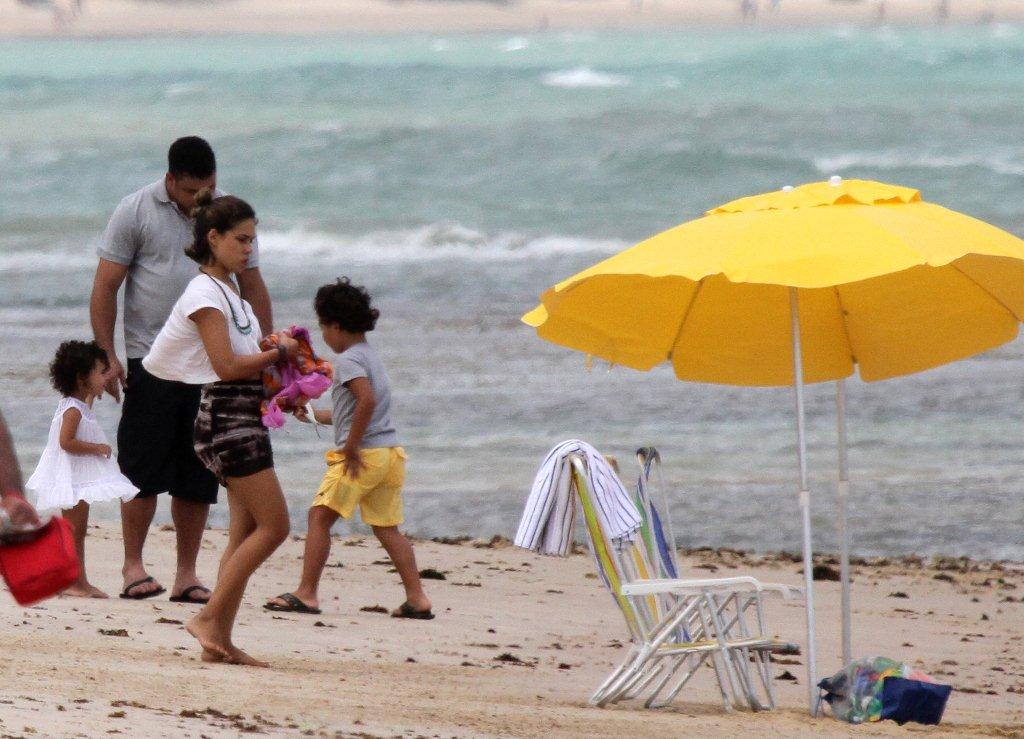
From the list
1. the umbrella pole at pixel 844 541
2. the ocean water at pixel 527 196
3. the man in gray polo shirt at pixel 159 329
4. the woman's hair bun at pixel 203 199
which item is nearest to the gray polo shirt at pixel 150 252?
the man in gray polo shirt at pixel 159 329

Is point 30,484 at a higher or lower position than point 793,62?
lower

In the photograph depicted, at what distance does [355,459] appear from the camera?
615 cm

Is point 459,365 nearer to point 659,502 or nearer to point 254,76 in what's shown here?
point 659,502

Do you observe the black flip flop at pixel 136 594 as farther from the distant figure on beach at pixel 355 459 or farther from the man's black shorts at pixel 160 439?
the distant figure on beach at pixel 355 459

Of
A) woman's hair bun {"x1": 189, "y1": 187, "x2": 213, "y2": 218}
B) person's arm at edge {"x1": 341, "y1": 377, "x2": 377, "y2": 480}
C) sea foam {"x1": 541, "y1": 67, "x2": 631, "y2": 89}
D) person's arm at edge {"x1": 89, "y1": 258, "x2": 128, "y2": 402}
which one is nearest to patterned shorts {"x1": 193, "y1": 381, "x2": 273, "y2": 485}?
woman's hair bun {"x1": 189, "y1": 187, "x2": 213, "y2": 218}

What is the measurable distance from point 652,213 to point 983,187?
6080 mm

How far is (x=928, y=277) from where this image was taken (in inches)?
216

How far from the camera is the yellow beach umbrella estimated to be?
4.70 meters

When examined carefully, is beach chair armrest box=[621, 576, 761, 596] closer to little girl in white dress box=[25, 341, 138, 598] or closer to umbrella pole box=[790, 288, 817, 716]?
umbrella pole box=[790, 288, 817, 716]

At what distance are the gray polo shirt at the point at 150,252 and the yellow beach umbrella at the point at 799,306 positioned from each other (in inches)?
61.2

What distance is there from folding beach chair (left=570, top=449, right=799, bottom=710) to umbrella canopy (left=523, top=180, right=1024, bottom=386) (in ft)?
2.35

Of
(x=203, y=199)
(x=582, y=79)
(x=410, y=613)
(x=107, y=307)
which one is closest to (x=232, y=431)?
(x=203, y=199)

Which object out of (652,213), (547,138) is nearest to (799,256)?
(652,213)

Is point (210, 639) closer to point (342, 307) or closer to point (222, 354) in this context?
point (222, 354)
